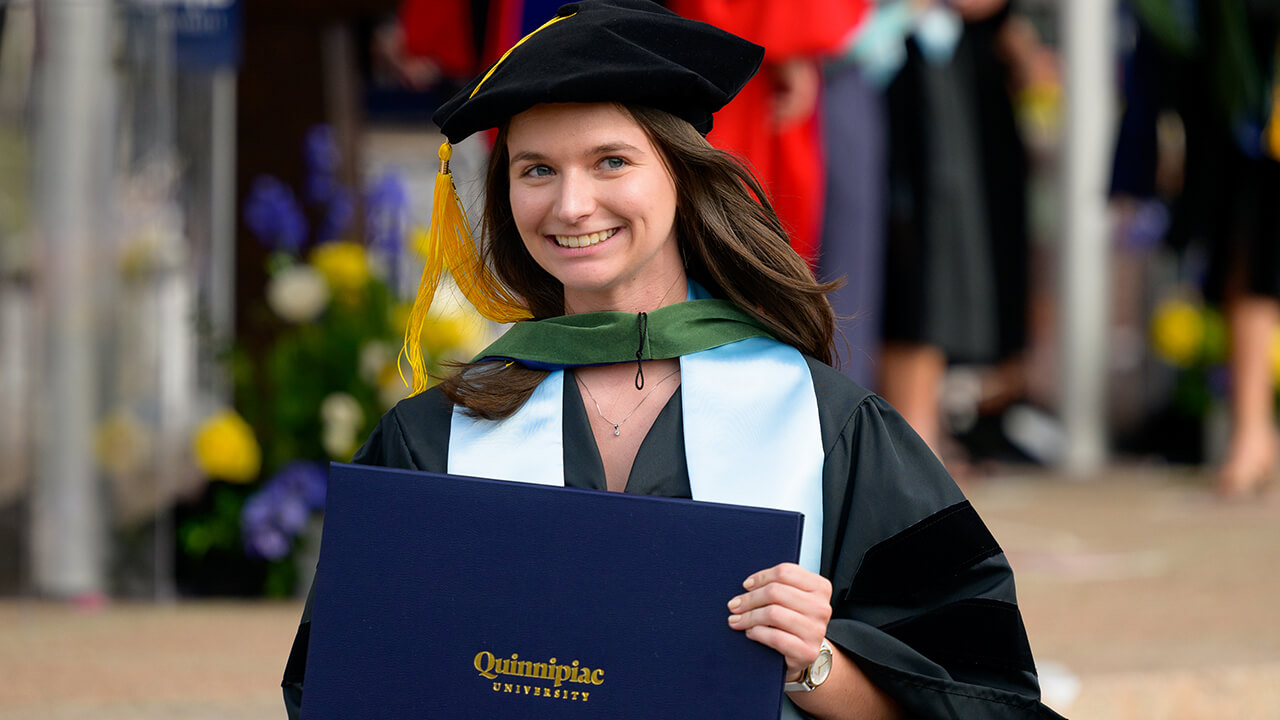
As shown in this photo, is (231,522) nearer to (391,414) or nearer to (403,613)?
(391,414)

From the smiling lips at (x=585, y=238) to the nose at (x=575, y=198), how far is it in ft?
0.12

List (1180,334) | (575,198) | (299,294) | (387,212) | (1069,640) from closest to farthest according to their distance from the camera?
1. (575,198)
2. (1069,640)
3. (299,294)
4. (387,212)
5. (1180,334)

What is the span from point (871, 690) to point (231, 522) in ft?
8.12

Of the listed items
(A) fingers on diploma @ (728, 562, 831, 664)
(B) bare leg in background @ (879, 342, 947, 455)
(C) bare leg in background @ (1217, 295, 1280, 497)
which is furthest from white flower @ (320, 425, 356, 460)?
(C) bare leg in background @ (1217, 295, 1280, 497)

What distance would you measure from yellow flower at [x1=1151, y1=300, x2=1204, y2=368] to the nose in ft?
15.9

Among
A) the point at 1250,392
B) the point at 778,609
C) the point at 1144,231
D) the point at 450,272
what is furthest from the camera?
the point at 1144,231

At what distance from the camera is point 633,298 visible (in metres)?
2.08

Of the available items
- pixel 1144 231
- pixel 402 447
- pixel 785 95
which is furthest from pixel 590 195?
pixel 1144 231

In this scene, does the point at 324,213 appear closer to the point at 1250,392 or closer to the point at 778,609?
the point at 1250,392

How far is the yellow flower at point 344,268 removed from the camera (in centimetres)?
409

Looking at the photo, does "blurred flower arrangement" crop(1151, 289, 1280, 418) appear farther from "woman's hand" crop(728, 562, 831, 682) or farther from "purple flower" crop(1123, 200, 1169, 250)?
"woman's hand" crop(728, 562, 831, 682)

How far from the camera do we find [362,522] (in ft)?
5.84

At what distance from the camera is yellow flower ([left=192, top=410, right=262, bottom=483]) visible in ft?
12.9

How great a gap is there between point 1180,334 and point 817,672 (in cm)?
488
